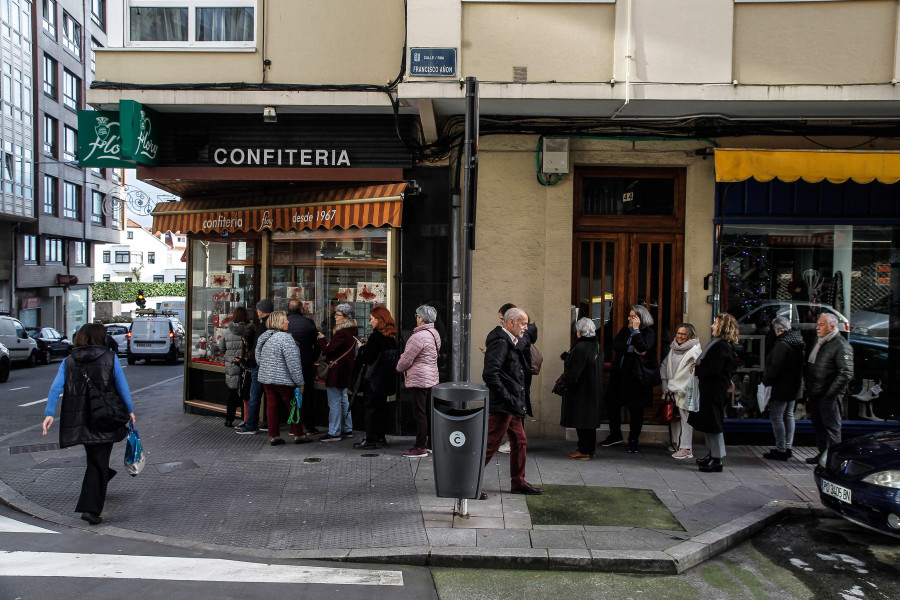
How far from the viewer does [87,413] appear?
19.7 ft

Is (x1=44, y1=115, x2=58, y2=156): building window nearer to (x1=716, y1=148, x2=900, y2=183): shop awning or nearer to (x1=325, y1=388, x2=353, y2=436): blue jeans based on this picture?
(x1=325, y1=388, x2=353, y2=436): blue jeans

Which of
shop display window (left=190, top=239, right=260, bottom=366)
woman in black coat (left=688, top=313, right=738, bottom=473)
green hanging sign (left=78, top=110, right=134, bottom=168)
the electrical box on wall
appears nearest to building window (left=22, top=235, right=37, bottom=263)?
shop display window (left=190, top=239, right=260, bottom=366)

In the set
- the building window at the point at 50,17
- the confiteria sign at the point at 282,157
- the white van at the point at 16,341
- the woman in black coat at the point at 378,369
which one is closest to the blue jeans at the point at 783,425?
the woman in black coat at the point at 378,369

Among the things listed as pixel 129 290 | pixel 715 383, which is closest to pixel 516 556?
pixel 715 383

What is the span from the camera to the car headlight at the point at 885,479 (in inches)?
219

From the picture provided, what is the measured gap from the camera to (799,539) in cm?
613

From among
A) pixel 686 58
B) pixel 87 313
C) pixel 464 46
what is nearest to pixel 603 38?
pixel 686 58

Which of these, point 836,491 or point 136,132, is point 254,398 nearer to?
point 136,132

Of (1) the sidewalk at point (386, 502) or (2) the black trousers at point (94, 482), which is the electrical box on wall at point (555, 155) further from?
(2) the black trousers at point (94, 482)

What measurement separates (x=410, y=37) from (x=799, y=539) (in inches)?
260

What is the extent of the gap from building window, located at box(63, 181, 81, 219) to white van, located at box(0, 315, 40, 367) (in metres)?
19.6

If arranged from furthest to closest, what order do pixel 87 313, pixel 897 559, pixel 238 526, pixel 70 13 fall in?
pixel 87 313
pixel 70 13
pixel 238 526
pixel 897 559

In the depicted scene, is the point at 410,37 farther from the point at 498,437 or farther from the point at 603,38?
the point at 498,437

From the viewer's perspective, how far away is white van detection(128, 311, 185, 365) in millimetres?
23781
